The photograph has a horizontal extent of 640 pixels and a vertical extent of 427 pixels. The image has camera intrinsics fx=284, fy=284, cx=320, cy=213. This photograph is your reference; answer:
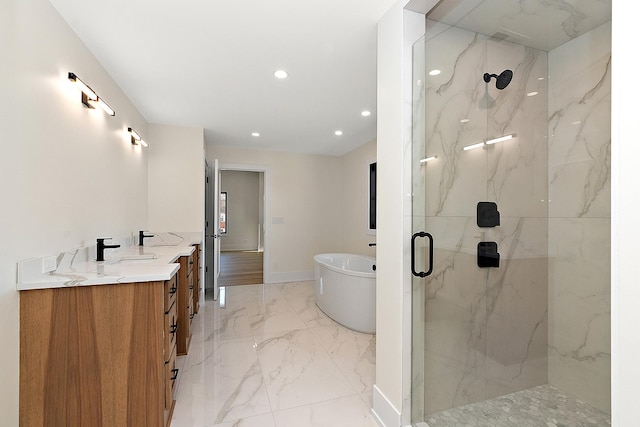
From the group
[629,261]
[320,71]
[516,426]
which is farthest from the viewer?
[320,71]

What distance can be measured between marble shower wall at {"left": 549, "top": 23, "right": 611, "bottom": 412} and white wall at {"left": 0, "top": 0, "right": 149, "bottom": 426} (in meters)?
2.46

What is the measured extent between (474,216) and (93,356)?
2.09 metres

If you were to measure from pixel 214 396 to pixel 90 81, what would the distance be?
248cm

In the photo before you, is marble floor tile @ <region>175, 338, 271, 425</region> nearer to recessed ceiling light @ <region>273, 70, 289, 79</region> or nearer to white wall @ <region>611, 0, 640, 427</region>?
white wall @ <region>611, 0, 640, 427</region>

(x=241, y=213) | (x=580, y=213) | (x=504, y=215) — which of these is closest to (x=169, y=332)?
(x=504, y=215)

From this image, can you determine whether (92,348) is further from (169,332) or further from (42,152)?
(42,152)

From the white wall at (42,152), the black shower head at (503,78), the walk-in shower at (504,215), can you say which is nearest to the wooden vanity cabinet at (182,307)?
the white wall at (42,152)

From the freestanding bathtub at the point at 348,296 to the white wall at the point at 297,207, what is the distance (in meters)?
1.66

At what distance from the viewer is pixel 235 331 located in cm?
307

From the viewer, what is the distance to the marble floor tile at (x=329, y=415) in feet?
5.68

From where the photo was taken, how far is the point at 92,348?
1404 millimetres

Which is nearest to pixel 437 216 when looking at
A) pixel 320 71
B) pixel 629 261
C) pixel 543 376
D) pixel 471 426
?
pixel 629 261

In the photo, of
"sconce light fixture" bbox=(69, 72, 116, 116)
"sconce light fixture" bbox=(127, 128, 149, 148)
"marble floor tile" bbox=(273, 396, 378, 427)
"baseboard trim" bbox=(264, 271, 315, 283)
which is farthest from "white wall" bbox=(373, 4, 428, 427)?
"baseboard trim" bbox=(264, 271, 315, 283)

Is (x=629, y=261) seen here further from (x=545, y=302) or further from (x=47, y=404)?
(x=47, y=404)
